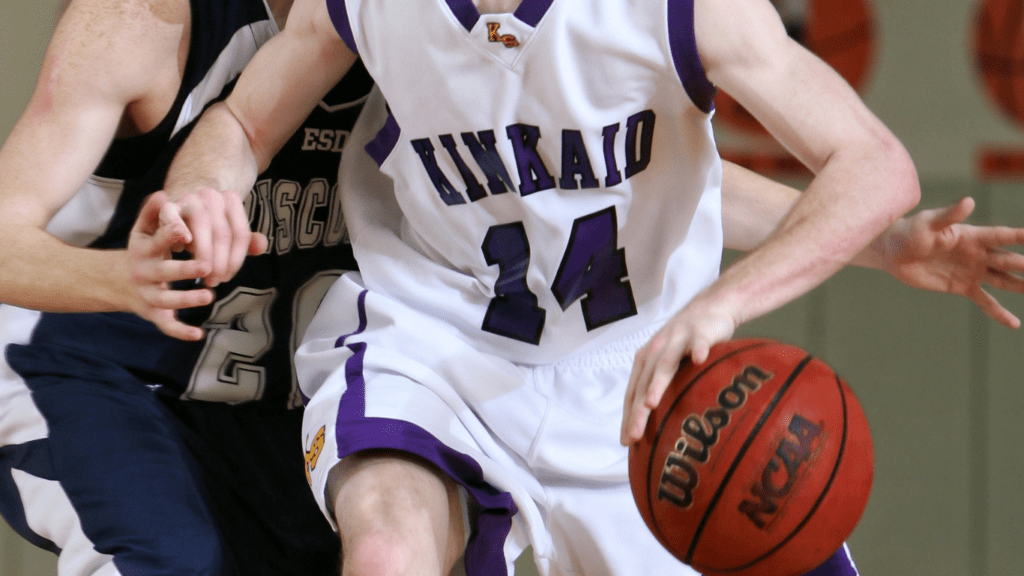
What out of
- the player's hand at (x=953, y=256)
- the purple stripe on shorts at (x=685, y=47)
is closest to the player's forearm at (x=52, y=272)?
the purple stripe on shorts at (x=685, y=47)

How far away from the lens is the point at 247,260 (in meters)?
1.66

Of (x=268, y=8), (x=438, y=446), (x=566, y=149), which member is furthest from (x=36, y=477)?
(x=566, y=149)

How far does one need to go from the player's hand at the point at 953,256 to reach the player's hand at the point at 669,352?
0.52m

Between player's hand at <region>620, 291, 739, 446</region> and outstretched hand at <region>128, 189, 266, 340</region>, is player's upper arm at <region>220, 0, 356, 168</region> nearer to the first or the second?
outstretched hand at <region>128, 189, 266, 340</region>

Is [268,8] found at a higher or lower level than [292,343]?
higher

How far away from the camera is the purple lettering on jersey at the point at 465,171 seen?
4.41 feet

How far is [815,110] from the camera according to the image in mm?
1152

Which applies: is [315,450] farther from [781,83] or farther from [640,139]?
[781,83]

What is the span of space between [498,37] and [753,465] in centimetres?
63

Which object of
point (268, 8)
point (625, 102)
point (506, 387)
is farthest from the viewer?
point (268, 8)

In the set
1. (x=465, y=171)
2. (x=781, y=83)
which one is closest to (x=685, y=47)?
(x=781, y=83)

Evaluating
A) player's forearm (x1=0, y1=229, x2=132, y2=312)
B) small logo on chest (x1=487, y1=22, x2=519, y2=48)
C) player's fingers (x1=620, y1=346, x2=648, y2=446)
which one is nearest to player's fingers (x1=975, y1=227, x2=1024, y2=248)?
player's fingers (x1=620, y1=346, x2=648, y2=446)

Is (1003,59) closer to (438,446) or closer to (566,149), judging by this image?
(566,149)

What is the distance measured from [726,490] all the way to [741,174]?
0.80m
